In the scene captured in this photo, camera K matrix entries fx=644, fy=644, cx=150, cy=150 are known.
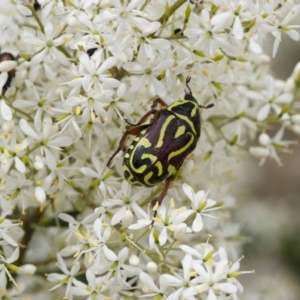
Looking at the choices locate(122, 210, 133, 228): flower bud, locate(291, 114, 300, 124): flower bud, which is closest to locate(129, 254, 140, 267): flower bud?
locate(122, 210, 133, 228): flower bud

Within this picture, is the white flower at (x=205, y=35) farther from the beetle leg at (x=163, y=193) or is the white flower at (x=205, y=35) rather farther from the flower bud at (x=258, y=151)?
the flower bud at (x=258, y=151)

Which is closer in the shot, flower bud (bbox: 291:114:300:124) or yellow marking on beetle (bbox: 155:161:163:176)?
yellow marking on beetle (bbox: 155:161:163:176)

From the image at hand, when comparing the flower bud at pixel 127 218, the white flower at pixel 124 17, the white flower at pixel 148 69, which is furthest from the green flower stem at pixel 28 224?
the white flower at pixel 124 17

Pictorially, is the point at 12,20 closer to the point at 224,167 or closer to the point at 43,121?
the point at 43,121

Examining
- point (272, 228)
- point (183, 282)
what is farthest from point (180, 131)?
point (272, 228)

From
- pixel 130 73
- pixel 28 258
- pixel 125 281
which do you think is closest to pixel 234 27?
pixel 130 73

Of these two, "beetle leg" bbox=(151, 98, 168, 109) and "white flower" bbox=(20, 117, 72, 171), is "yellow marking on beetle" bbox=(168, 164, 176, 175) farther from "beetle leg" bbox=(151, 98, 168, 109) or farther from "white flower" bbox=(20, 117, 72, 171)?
"white flower" bbox=(20, 117, 72, 171)
